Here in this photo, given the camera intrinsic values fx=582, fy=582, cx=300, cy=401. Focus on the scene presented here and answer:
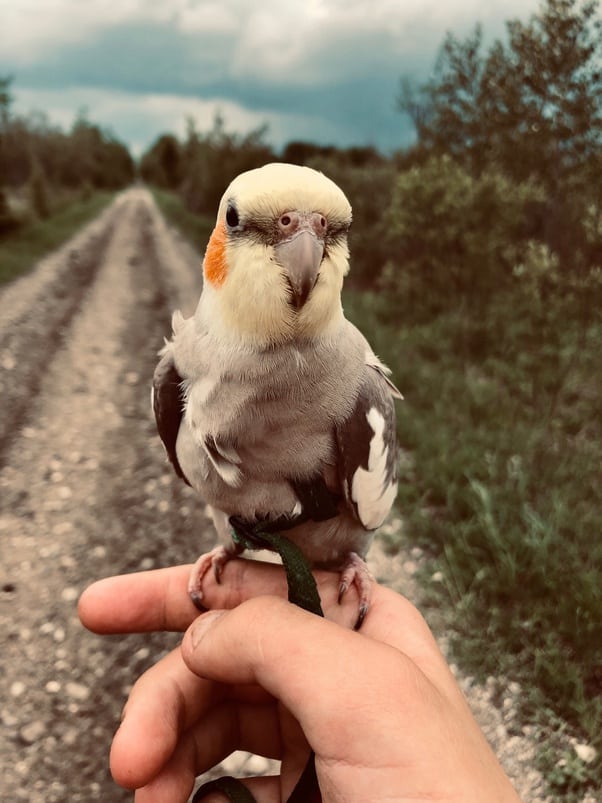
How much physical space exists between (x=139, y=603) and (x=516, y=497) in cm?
358

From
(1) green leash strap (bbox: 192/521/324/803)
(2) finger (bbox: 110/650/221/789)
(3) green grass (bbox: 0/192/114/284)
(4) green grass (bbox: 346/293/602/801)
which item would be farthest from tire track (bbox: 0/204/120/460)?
(1) green leash strap (bbox: 192/521/324/803)

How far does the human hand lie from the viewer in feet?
5.42

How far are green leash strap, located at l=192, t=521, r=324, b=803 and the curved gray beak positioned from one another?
1.01m

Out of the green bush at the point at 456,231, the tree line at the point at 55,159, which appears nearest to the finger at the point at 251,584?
the green bush at the point at 456,231

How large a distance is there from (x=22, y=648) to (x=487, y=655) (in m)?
3.25

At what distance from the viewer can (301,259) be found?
1.85m

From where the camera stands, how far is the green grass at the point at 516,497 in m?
3.78

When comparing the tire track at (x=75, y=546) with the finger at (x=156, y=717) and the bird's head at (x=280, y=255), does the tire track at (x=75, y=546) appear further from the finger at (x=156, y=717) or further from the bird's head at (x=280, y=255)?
the bird's head at (x=280, y=255)

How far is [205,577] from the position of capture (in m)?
2.91

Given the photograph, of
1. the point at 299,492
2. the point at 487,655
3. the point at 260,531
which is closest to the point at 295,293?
the point at 299,492

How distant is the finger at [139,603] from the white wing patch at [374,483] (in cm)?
100

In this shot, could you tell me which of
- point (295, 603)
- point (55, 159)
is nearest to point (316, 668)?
point (295, 603)

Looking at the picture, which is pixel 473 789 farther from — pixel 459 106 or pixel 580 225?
pixel 459 106

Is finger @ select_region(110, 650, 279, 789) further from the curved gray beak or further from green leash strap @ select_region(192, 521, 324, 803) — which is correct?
the curved gray beak
